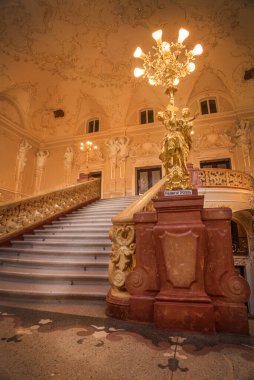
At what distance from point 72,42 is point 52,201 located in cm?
1095

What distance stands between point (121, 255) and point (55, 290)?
1.43m

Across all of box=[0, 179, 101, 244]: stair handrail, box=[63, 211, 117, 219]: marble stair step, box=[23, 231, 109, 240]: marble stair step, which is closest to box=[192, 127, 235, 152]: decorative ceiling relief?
box=[0, 179, 101, 244]: stair handrail

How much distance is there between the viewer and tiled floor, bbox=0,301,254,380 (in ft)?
5.15

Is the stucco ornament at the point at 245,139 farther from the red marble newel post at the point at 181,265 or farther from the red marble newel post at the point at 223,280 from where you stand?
the red marble newel post at the point at 181,265

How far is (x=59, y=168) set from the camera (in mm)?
16938

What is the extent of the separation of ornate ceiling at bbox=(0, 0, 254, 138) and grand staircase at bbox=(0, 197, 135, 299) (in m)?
11.9

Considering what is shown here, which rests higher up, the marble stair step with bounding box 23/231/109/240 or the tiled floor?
the marble stair step with bounding box 23/231/109/240

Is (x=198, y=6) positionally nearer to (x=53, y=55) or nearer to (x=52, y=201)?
(x=53, y=55)

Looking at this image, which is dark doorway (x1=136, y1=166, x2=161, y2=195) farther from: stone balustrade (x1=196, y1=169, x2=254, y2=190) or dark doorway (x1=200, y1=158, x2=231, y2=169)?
stone balustrade (x1=196, y1=169, x2=254, y2=190)

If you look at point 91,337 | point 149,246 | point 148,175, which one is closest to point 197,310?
point 149,246

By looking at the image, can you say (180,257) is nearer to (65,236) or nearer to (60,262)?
(60,262)

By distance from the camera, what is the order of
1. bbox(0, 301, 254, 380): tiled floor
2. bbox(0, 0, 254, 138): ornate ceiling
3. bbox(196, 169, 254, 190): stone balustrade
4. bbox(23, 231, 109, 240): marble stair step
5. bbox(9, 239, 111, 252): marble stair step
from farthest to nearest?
bbox(0, 0, 254, 138): ornate ceiling
bbox(196, 169, 254, 190): stone balustrade
bbox(23, 231, 109, 240): marble stair step
bbox(9, 239, 111, 252): marble stair step
bbox(0, 301, 254, 380): tiled floor

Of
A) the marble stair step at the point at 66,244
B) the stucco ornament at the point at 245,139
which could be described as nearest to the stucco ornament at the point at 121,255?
the marble stair step at the point at 66,244

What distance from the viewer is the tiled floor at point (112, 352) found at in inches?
61.8
